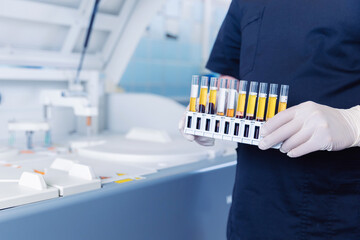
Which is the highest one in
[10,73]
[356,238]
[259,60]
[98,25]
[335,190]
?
[98,25]

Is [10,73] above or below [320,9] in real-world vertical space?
below

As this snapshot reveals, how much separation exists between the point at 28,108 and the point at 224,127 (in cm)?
124

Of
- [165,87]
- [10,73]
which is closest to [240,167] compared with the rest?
[10,73]

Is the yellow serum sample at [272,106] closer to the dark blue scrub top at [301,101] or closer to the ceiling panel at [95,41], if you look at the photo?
the dark blue scrub top at [301,101]

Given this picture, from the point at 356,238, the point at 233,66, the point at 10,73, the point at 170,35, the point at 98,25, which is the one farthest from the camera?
the point at 170,35

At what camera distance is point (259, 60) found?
107cm

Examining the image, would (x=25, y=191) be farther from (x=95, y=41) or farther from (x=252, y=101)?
(x=95, y=41)

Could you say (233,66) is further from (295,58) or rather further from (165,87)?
(165,87)

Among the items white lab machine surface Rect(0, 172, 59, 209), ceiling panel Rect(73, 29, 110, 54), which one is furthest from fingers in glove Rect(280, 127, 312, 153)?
ceiling panel Rect(73, 29, 110, 54)

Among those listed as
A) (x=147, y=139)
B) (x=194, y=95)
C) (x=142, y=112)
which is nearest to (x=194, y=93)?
(x=194, y=95)

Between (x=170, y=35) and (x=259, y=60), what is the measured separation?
124 inches

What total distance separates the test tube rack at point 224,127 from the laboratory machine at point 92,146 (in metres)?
0.03

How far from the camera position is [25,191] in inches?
37.7

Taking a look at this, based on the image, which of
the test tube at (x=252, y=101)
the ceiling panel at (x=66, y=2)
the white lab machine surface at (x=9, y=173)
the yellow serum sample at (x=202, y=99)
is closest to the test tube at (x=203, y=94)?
the yellow serum sample at (x=202, y=99)
